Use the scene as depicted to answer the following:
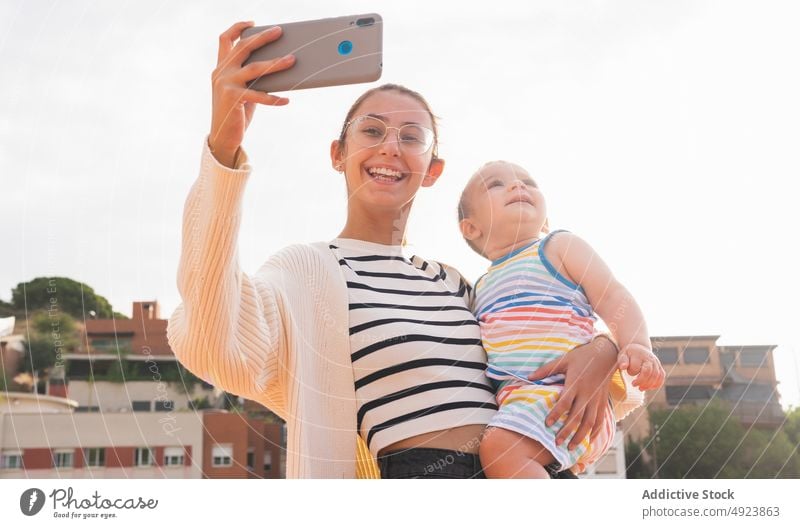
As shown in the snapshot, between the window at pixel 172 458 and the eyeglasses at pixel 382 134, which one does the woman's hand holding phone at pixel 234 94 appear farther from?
the window at pixel 172 458

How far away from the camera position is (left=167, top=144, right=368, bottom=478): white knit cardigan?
2.47ft

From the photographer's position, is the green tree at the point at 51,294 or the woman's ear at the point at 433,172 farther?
the green tree at the point at 51,294

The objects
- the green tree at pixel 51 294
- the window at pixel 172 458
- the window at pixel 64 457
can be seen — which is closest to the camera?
the green tree at pixel 51 294

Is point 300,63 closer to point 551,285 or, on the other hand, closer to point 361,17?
point 361,17

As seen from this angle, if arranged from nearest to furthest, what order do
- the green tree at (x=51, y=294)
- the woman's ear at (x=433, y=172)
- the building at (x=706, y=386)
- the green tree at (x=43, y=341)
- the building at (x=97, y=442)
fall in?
the woman's ear at (x=433, y=172) < the green tree at (x=51, y=294) < the green tree at (x=43, y=341) < the building at (x=706, y=386) < the building at (x=97, y=442)

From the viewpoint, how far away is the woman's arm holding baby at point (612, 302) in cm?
92

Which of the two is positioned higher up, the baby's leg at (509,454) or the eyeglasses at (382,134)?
the eyeglasses at (382,134)

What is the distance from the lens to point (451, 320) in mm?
983

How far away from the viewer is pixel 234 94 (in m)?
0.76

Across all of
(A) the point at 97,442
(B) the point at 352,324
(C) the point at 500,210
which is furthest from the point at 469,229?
(A) the point at 97,442

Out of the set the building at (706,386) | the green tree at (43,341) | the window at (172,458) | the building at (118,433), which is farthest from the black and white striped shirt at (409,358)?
the window at (172,458)

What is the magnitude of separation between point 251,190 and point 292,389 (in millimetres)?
328

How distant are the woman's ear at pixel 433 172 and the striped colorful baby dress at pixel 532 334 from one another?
6.2 inches

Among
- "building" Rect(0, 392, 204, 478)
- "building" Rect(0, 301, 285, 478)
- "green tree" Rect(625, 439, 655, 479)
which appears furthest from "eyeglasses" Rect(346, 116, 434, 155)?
"green tree" Rect(625, 439, 655, 479)
